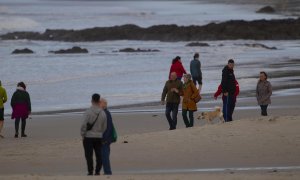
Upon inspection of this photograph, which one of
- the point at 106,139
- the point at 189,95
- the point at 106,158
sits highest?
the point at 189,95

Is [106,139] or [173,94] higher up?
[173,94]

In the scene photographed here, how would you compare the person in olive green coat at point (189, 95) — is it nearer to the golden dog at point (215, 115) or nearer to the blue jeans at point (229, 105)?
the golden dog at point (215, 115)

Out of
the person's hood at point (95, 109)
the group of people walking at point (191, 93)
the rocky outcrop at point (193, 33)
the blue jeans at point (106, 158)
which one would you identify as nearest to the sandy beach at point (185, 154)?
the blue jeans at point (106, 158)

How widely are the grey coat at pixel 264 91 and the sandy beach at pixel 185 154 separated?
122cm

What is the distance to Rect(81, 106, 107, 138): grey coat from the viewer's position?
11.5m

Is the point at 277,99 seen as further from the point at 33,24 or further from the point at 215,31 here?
the point at 33,24

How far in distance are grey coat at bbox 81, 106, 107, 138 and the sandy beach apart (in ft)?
2.01

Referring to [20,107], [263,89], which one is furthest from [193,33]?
[263,89]

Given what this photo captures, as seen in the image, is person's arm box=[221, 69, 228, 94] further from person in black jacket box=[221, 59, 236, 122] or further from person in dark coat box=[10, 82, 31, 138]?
person in dark coat box=[10, 82, 31, 138]

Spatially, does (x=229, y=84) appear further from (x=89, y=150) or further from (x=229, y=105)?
(x=89, y=150)

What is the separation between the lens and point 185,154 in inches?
529

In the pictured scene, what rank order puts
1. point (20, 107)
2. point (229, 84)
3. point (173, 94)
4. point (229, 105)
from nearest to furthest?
1. point (173, 94)
2. point (229, 84)
3. point (229, 105)
4. point (20, 107)

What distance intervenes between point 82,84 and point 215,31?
3318cm

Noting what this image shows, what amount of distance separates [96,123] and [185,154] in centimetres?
236
